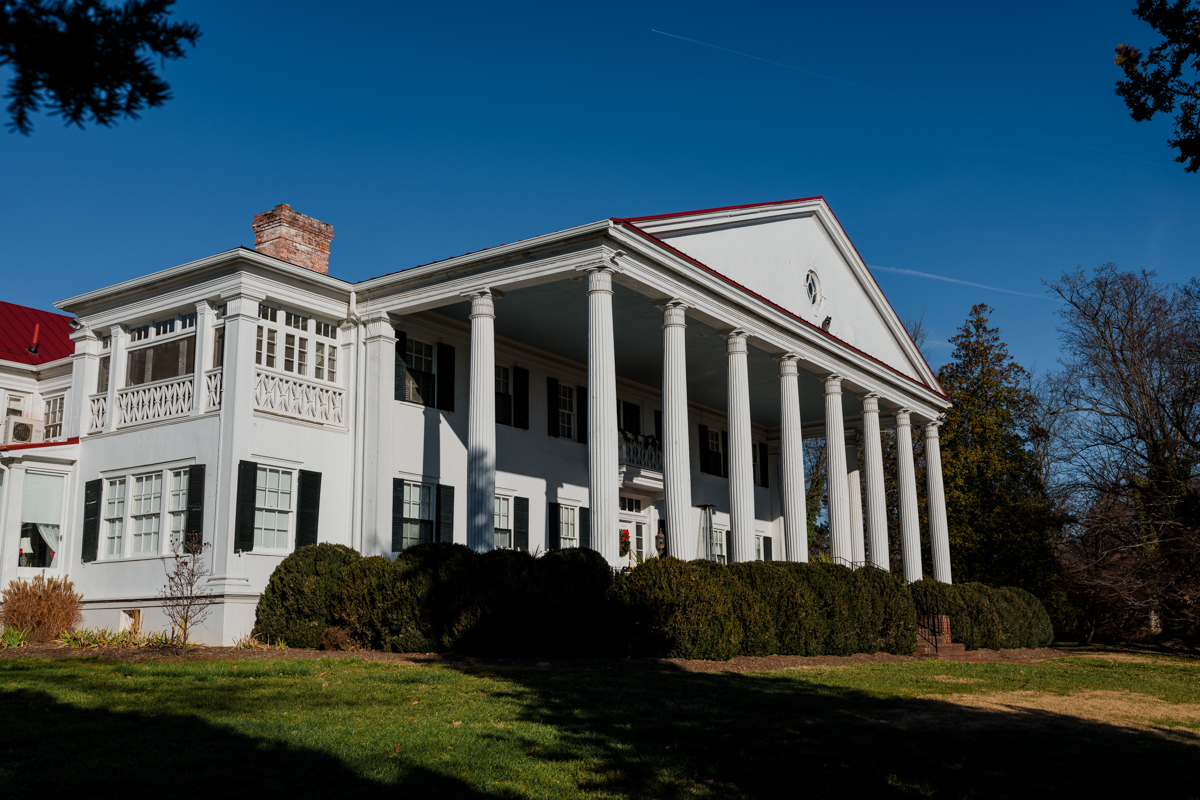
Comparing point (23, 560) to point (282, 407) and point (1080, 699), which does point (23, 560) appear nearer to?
point (282, 407)

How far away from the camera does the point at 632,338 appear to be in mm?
22875

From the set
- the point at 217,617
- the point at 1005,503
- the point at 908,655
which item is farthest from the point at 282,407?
the point at 1005,503

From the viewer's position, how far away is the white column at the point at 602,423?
648 inches

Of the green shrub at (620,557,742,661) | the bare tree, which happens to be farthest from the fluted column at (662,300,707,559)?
the bare tree

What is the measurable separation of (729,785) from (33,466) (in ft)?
56.3

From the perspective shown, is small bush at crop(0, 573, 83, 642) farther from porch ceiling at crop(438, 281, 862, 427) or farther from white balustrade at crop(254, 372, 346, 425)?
porch ceiling at crop(438, 281, 862, 427)

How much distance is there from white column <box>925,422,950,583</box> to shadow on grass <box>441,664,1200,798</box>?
18.8 meters

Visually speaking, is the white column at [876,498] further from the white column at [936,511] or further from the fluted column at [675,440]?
the fluted column at [675,440]

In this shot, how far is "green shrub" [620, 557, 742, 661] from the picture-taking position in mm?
14805

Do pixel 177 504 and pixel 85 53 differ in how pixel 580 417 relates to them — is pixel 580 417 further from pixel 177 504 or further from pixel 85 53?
pixel 85 53

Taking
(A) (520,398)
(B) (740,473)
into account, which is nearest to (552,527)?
(A) (520,398)

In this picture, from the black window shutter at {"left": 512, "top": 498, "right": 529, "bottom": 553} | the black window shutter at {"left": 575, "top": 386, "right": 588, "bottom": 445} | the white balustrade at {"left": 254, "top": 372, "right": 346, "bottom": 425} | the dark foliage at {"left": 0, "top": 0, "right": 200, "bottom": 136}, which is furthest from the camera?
the black window shutter at {"left": 575, "top": 386, "right": 588, "bottom": 445}

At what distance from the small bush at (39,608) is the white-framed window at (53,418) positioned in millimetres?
5922

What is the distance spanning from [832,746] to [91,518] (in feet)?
52.9
